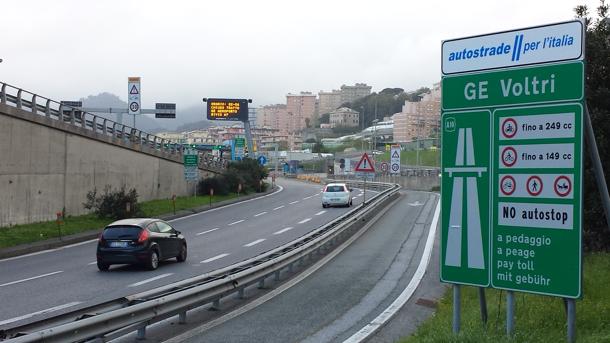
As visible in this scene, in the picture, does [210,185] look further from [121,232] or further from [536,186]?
[536,186]

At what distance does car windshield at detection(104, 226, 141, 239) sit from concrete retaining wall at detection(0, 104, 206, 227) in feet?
37.7

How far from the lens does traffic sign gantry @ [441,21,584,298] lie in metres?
6.28

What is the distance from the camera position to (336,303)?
1263 cm

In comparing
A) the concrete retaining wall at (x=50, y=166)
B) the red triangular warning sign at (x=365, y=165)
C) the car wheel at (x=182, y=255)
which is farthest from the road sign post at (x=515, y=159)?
the red triangular warning sign at (x=365, y=165)

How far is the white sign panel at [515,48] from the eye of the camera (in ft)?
20.7

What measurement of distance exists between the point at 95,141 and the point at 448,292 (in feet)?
92.4

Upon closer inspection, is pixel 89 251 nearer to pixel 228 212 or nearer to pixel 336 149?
pixel 228 212

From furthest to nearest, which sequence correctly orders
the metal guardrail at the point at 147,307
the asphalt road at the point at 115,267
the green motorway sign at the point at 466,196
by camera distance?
the asphalt road at the point at 115,267, the metal guardrail at the point at 147,307, the green motorway sign at the point at 466,196

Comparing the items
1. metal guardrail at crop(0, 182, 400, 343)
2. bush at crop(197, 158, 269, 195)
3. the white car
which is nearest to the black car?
metal guardrail at crop(0, 182, 400, 343)

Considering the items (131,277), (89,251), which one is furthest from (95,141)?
(131,277)

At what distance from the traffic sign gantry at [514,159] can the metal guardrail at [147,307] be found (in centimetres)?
442

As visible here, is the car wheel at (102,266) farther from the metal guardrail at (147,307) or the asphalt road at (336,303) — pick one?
the asphalt road at (336,303)

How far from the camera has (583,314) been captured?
30.2 ft

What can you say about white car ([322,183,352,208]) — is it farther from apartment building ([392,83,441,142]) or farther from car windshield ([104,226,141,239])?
apartment building ([392,83,441,142])
